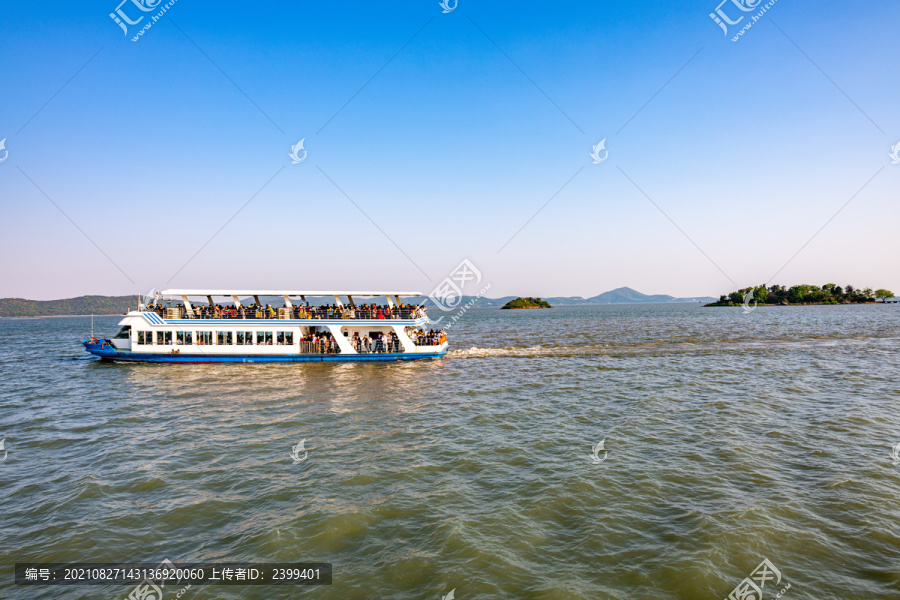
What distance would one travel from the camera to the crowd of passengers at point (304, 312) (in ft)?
127

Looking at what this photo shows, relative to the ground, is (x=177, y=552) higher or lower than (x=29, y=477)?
lower

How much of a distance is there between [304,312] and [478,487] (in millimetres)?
30160

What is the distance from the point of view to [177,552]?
9.95m

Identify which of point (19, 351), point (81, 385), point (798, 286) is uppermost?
point (798, 286)

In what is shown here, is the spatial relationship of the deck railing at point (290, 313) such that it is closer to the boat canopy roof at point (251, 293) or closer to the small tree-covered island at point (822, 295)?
the boat canopy roof at point (251, 293)

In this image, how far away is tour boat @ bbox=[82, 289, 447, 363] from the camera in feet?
124

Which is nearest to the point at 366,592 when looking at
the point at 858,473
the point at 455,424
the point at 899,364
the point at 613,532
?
the point at 613,532

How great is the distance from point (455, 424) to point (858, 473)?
45.8ft

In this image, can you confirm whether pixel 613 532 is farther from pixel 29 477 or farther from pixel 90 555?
pixel 29 477

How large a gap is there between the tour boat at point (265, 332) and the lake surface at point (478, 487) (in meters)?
10.9

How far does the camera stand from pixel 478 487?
511 inches

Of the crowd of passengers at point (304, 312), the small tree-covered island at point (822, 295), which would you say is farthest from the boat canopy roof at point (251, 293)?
the small tree-covered island at point (822, 295)

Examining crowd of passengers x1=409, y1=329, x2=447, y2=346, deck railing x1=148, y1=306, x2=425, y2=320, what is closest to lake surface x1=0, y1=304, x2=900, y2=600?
deck railing x1=148, y1=306, x2=425, y2=320

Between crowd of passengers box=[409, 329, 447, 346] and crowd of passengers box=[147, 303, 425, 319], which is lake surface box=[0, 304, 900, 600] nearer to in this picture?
crowd of passengers box=[147, 303, 425, 319]
